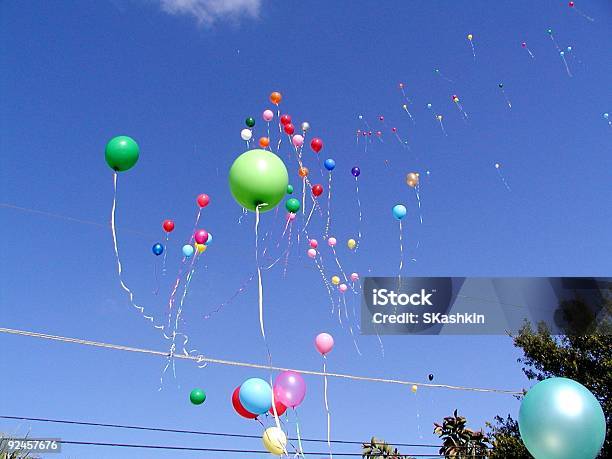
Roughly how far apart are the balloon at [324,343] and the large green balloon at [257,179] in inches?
86.0

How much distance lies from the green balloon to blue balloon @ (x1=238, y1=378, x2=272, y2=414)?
→ 2.27m

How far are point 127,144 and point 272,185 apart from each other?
1461 millimetres

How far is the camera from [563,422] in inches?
176

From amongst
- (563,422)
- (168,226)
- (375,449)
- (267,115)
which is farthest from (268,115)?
(375,449)

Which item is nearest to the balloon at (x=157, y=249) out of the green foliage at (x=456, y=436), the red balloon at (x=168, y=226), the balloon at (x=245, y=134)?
the red balloon at (x=168, y=226)

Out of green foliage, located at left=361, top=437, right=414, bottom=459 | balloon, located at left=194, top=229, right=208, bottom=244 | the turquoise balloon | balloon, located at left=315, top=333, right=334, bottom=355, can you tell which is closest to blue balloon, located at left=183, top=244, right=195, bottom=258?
balloon, located at left=194, top=229, right=208, bottom=244

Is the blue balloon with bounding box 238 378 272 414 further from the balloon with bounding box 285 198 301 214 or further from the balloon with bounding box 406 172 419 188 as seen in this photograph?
the balloon with bounding box 406 172 419 188

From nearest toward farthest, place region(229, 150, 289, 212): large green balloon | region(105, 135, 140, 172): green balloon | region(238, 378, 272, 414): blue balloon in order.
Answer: region(229, 150, 289, 212): large green balloon, region(105, 135, 140, 172): green balloon, region(238, 378, 272, 414): blue balloon

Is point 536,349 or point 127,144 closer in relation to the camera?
point 127,144

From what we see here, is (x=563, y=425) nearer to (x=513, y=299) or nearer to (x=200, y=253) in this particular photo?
(x=200, y=253)

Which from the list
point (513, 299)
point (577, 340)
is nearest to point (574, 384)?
point (513, 299)

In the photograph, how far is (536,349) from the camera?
13594mm

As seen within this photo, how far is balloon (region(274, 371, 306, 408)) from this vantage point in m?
6.14

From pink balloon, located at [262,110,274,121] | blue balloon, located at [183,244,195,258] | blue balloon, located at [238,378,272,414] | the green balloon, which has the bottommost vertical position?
blue balloon, located at [238,378,272,414]
